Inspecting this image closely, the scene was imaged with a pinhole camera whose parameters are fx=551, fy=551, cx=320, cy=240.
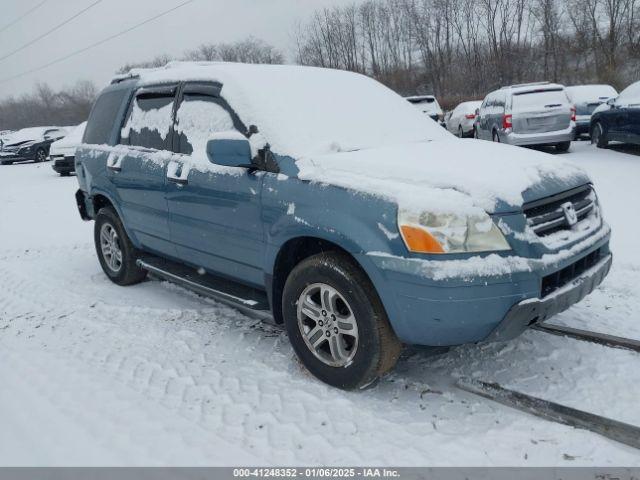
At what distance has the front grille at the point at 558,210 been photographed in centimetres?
288

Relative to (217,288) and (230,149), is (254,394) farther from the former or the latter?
(230,149)

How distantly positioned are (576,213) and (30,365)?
3.64 m

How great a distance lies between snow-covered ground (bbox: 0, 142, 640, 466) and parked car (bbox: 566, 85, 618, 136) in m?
11.2

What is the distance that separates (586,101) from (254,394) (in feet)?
49.2

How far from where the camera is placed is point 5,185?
16.7m

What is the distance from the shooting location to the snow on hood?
275 cm

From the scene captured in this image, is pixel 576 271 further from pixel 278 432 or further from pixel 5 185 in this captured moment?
pixel 5 185

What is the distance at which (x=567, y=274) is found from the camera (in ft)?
9.78

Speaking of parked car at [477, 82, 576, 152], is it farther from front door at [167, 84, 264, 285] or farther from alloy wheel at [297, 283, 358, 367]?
alloy wheel at [297, 283, 358, 367]

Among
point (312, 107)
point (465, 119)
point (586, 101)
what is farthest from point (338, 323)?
point (465, 119)

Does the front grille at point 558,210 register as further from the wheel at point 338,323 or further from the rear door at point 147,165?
the rear door at point 147,165

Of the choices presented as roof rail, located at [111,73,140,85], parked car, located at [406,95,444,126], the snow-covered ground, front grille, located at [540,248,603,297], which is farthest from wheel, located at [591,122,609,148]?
roof rail, located at [111,73,140,85]

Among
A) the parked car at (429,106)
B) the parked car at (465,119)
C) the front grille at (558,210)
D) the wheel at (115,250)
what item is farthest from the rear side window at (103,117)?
the parked car at (465,119)

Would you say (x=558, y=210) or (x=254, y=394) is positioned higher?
(x=558, y=210)
